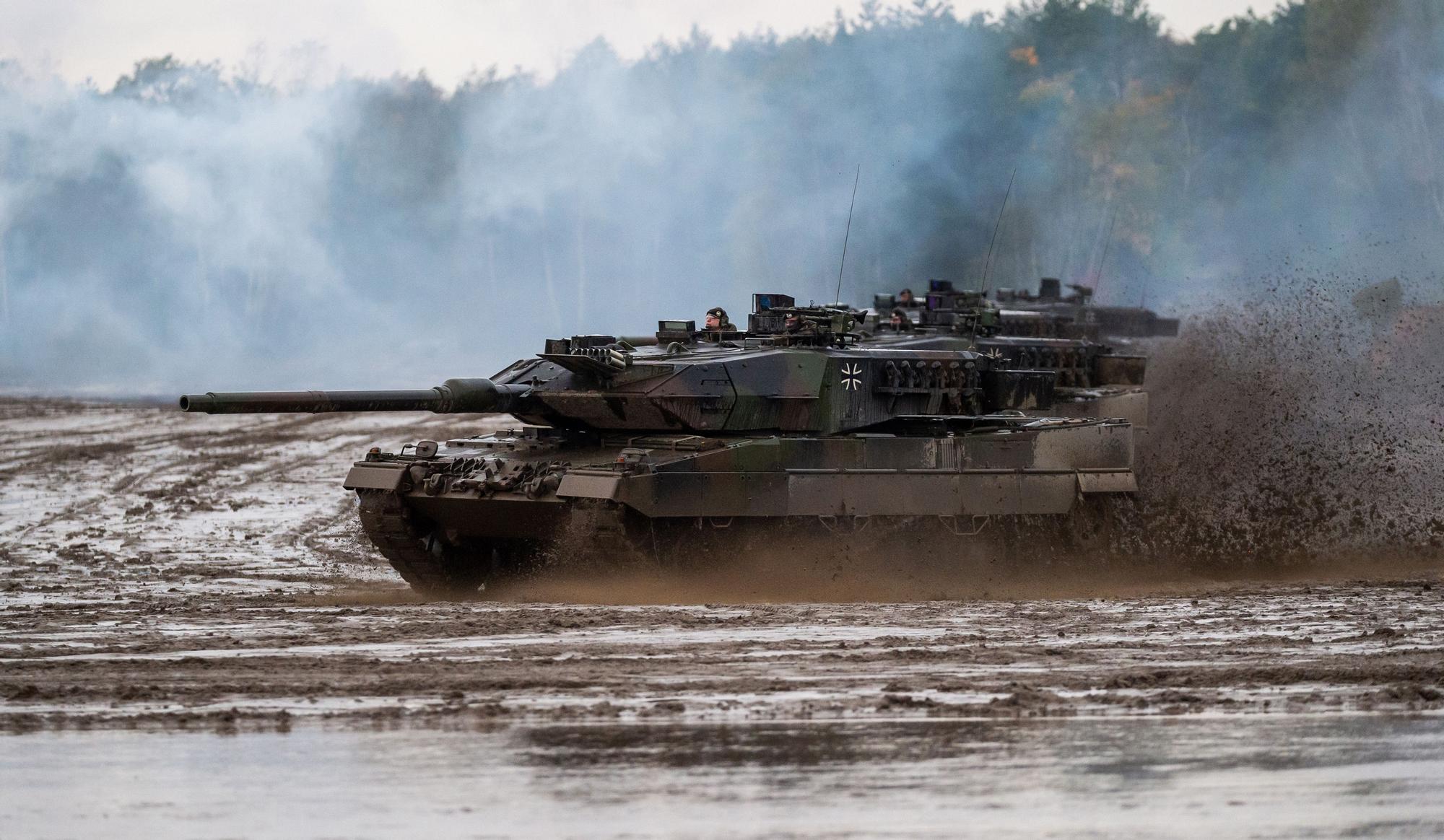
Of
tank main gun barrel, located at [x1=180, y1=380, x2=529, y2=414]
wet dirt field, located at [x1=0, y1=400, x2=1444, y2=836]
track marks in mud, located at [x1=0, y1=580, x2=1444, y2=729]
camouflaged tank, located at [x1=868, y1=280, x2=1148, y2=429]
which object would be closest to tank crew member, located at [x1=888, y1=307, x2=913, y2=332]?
camouflaged tank, located at [x1=868, y1=280, x2=1148, y2=429]

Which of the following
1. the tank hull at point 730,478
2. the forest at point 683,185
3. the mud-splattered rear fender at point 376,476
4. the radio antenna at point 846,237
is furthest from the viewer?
the forest at point 683,185

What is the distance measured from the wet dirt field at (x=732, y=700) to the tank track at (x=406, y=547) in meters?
0.30

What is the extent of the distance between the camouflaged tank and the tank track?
16.1ft

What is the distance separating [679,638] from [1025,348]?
9863 millimetres

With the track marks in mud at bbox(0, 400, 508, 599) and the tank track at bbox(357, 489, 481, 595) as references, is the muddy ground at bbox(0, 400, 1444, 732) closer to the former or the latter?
the track marks in mud at bbox(0, 400, 508, 599)

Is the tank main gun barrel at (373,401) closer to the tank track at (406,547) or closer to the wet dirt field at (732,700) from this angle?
the tank track at (406,547)

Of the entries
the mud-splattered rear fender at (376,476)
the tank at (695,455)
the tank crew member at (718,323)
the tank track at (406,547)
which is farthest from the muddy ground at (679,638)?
the tank crew member at (718,323)

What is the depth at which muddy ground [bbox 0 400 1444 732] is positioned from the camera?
9.62 m

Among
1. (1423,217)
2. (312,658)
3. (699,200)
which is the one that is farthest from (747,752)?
(699,200)

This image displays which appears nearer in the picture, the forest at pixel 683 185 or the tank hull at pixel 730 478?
the tank hull at pixel 730 478

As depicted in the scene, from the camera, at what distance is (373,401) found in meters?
14.5

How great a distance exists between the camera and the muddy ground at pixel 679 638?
9.62 metres

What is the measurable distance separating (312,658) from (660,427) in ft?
15.7

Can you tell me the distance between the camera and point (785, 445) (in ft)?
49.2
